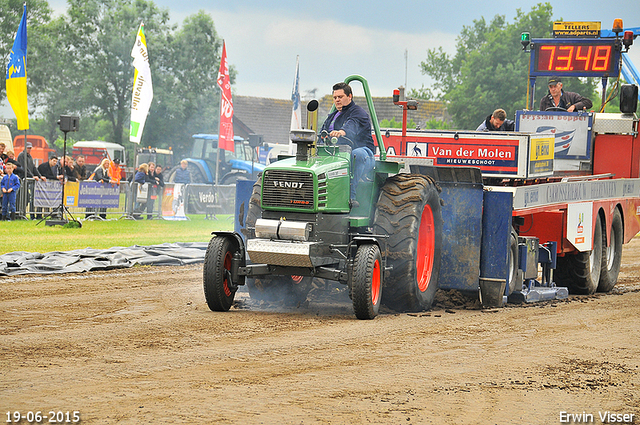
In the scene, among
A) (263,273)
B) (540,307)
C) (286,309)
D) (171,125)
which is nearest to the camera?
(263,273)

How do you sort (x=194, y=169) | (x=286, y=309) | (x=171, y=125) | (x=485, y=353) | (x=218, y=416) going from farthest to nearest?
(x=171, y=125) < (x=194, y=169) < (x=286, y=309) < (x=485, y=353) < (x=218, y=416)

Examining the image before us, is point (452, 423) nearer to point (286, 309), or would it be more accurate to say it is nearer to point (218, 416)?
point (218, 416)

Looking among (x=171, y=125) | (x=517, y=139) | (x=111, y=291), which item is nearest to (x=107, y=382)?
(x=111, y=291)

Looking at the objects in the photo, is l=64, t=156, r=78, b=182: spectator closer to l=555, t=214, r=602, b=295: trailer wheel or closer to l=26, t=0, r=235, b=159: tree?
l=555, t=214, r=602, b=295: trailer wheel

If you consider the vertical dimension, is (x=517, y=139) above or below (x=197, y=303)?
above

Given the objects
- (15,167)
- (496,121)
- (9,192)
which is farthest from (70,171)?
(496,121)

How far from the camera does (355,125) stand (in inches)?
335

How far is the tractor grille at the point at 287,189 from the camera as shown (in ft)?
25.6

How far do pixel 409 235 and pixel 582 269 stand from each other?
422cm

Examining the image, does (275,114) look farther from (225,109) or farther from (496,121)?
(496,121)

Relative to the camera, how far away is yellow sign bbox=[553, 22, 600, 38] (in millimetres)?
14055

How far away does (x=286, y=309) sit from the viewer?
866cm

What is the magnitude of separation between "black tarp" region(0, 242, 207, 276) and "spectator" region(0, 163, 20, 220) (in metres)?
6.93

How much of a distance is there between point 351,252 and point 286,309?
3.30ft
